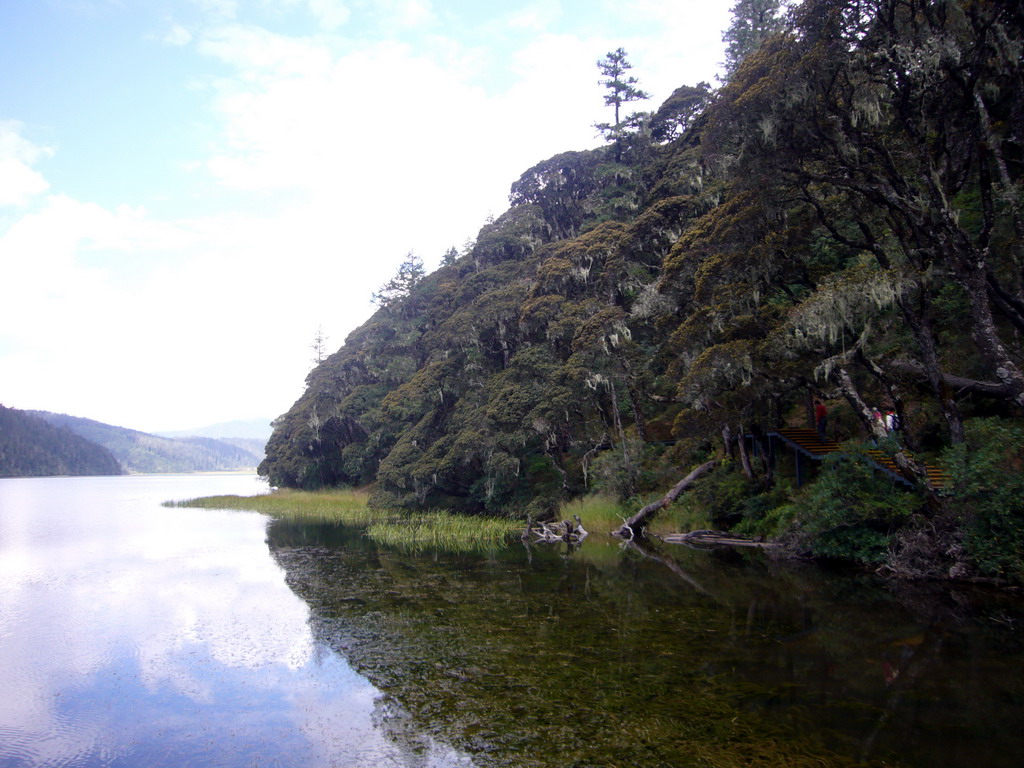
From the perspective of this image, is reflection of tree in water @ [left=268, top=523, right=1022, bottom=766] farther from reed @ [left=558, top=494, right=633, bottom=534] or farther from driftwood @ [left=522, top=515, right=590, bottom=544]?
reed @ [left=558, top=494, right=633, bottom=534]

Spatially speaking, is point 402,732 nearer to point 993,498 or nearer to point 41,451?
point 993,498

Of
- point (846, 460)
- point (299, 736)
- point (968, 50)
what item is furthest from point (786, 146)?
point (299, 736)

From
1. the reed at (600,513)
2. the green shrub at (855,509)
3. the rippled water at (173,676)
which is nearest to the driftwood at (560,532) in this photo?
the reed at (600,513)

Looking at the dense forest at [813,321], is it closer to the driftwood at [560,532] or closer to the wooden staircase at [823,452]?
the wooden staircase at [823,452]

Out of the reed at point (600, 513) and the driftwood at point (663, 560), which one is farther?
the reed at point (600, 513)

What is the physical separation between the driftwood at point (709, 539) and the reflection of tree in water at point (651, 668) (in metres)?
3.84

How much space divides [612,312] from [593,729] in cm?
1743

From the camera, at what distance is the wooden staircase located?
13.3 meters

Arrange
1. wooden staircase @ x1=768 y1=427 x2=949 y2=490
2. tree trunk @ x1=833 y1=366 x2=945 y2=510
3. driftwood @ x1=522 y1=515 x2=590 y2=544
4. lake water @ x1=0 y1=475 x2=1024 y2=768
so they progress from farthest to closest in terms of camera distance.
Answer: driftwood @ x1=522 y1=515 x2=590 y2=544 < wooden staircase @ x1=768 y1=427 x2=949 y2=490 < tree trunk @ x1=833 y1=366 x2=945 y2=510 < lake water @ x1=0 y1=475 x2=1024 y2=768

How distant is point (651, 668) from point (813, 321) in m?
8.26

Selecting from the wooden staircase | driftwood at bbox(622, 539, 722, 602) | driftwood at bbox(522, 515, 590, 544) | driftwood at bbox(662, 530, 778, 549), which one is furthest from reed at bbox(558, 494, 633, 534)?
the wooden staircase

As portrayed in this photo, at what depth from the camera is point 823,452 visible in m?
16.3

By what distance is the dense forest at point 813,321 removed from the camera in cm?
1209

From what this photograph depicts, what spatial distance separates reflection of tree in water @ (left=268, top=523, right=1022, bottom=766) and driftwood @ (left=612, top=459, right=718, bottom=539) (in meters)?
6.18
